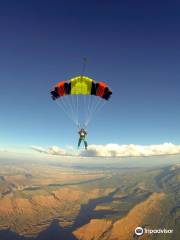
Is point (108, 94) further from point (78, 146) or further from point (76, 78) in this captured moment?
point (78, 146)

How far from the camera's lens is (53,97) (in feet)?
123

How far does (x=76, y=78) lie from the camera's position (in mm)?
36844

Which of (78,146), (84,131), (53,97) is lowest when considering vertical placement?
(78,146)

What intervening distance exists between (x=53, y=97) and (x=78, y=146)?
925 centimetres

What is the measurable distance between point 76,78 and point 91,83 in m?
2.58

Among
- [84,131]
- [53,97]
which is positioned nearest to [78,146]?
[84,131]

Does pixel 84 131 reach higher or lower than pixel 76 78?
lower

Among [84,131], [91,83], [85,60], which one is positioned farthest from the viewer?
[84,131]

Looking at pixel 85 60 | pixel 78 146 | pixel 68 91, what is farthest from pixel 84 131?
pixel 85 60

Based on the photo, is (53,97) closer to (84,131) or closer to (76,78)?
(76,78)

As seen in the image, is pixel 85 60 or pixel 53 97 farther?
pixel 53 97

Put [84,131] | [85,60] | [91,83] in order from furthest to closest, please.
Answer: [84,131], [91,83], [85,60]

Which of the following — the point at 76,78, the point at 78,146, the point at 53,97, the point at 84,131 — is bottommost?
the point at 78,146

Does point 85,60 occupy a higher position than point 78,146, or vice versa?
point 85,60
